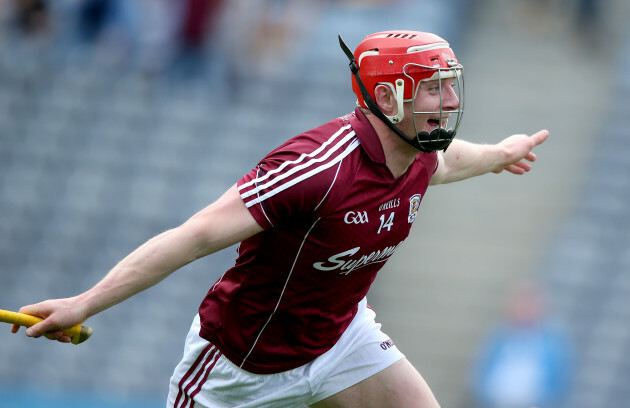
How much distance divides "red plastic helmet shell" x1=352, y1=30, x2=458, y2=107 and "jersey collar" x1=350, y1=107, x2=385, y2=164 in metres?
0.14

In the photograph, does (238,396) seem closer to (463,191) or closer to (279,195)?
(279,195)

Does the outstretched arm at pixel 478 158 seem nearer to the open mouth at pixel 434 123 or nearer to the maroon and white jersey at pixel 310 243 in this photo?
the maroon and white jersey at pixel 310 243

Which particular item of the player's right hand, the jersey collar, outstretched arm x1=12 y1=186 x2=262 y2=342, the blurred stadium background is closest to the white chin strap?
the jersey collar

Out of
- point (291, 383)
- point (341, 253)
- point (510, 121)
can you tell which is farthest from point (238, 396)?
point (510, 121)

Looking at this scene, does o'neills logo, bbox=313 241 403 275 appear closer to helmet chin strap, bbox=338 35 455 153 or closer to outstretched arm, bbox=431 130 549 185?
helmet chin strap, bbox=338 35 455 153

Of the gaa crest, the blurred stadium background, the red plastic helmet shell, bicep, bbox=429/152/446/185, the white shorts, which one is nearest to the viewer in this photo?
the red plastic helmet shell

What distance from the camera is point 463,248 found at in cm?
1006

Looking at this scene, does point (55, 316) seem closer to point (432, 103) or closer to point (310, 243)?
point (310, 243)

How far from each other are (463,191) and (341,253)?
6.58m

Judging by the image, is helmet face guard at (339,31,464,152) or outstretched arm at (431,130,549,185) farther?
outstretched arm at (431,130,549,185)

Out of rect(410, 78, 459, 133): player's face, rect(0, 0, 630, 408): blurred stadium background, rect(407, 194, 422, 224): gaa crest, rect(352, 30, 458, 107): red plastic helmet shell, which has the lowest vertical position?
rect(0, 0, 630, 408): blurred stadium background

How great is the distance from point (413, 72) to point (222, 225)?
946mm

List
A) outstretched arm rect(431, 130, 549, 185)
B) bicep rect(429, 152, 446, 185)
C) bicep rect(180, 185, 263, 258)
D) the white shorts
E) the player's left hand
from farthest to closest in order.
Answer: the player's left hand
outstretched arm rect(431, 130, 549, 185)
bicep rect(429, 152, 446, 185)
the white shorts
bicep rect(180, 185, 263, 258)

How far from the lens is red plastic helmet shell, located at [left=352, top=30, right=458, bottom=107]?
392 cm
